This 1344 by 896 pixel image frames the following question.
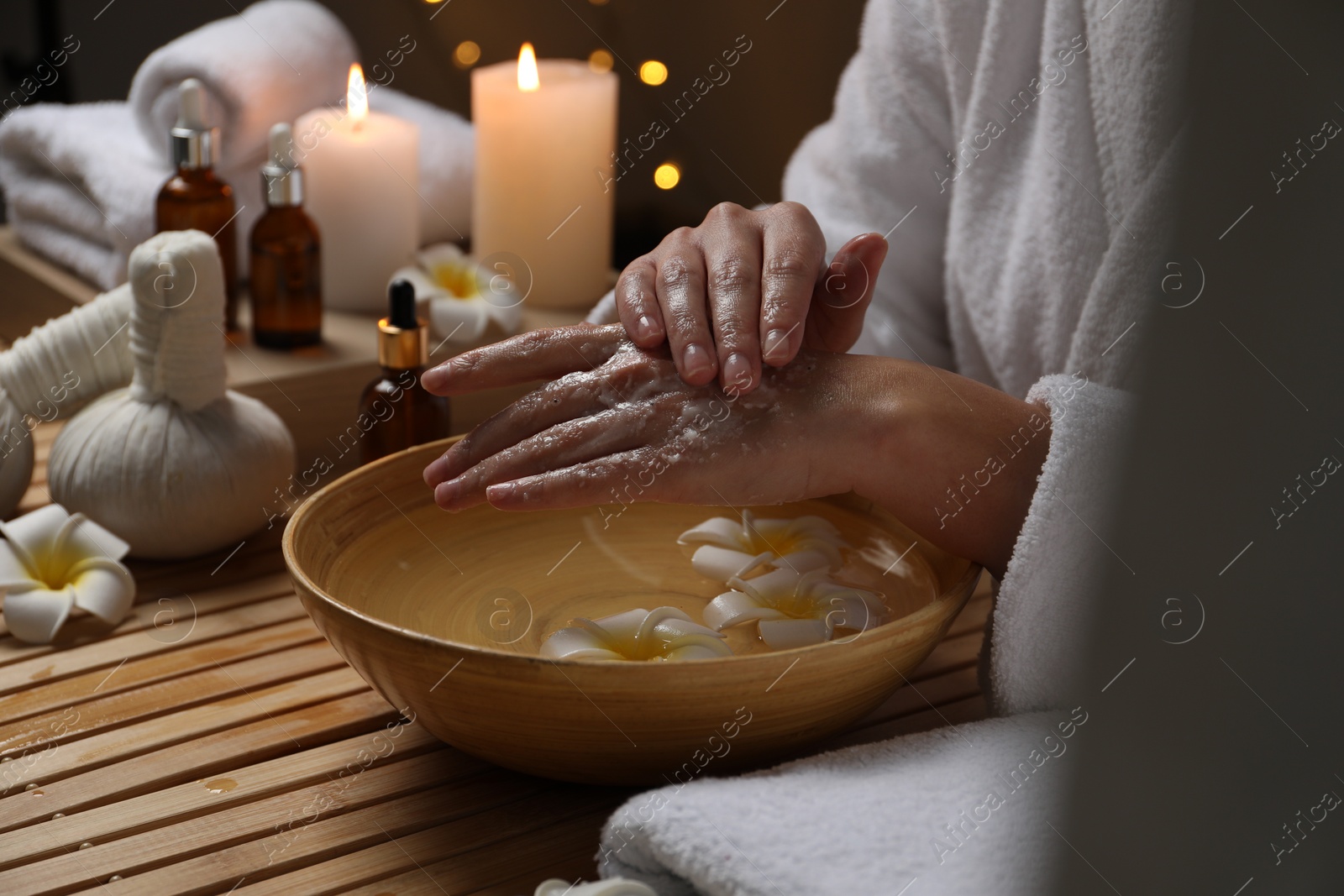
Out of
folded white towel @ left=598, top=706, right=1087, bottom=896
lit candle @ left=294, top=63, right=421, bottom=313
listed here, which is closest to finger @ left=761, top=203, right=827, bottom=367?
folded white towel @ left=598, top=706, right=1087, bottom=896

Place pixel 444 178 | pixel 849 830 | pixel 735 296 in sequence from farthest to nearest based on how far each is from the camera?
pixel 444 178 < pixel 735 296 < pixel 849 830

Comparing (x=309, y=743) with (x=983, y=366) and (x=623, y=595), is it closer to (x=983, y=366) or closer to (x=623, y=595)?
(x=623, y=595)


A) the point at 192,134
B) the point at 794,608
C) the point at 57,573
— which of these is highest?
the point at 192,134

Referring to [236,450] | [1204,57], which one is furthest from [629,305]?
[1204,57]

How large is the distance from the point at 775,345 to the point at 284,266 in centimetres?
52

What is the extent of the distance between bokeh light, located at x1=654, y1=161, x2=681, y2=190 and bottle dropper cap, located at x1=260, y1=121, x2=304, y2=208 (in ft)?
1.32

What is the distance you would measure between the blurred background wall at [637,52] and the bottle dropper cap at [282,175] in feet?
1.33

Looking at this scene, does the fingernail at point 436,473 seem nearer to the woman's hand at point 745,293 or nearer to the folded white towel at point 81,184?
the woman's hand at point 745,293

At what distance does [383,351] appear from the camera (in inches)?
31.9

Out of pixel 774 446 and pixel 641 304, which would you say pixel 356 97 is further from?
pixel 774 446

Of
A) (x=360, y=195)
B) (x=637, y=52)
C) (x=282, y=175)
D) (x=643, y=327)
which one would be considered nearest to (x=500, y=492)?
(x=643, y=327)

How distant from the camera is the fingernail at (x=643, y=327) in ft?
2.24

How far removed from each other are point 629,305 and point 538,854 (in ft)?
1.06

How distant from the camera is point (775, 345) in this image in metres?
0.64
